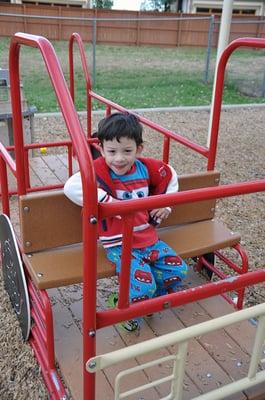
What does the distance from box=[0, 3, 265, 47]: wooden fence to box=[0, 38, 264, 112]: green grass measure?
51 cm

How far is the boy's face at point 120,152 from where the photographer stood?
1.99 metres

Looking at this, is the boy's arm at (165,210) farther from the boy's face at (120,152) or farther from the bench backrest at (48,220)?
the boy's face at (120,152)

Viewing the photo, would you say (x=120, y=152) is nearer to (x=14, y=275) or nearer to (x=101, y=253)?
(x=101, y=253)

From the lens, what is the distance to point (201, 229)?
8.18 ft

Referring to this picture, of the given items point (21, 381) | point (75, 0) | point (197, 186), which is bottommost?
point (21, 381)

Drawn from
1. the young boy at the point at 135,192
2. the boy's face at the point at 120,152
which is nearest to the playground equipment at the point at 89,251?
the young boy at the point at 135,192

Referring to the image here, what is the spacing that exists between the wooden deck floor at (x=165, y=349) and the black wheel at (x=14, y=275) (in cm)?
19

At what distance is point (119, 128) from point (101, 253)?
0.63m

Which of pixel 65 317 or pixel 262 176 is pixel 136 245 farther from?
pixel 262 176

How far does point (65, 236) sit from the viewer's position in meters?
2.21

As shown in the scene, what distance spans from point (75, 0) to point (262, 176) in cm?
1319

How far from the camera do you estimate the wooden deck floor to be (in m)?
2.04

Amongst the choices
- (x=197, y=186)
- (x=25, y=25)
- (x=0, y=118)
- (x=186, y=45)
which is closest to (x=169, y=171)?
(x=197, y=186)

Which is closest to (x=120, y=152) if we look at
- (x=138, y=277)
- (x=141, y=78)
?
(x=138, y=277)
